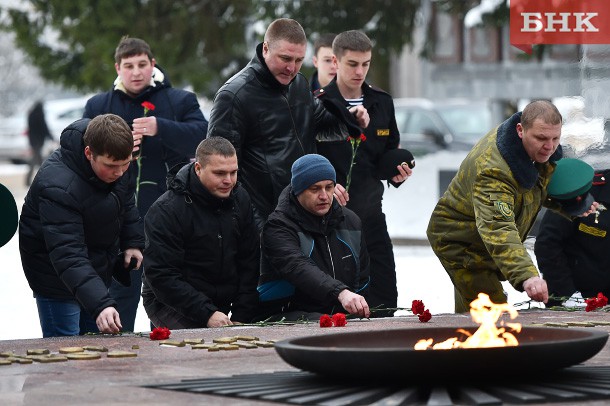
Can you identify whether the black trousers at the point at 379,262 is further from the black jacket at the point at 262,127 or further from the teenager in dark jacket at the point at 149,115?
the teenager in dark jacket at the point at 149,115

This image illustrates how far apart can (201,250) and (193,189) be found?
0.36m

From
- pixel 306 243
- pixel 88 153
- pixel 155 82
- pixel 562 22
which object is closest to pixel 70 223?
pixel 88 153

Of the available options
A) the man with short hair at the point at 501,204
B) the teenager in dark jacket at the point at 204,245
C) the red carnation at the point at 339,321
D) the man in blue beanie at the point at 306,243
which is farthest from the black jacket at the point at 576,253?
the red carnation at the point at 339,321

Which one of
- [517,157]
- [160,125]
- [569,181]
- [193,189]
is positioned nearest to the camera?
[517,157]

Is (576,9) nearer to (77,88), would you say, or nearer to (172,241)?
(172,241)

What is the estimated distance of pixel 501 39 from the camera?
24.3 metres

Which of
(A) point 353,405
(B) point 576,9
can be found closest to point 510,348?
(A) point 353,405

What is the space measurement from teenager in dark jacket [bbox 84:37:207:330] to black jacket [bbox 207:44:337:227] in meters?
0.64

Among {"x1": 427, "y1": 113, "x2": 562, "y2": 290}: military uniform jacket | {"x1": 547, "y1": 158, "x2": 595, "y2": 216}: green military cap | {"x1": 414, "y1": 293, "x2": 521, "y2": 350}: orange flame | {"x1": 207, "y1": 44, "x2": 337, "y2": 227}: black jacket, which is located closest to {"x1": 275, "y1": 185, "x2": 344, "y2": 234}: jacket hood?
{"x1": 207, "y1": 44, "x2": 337, "y2": 227}: black jacket

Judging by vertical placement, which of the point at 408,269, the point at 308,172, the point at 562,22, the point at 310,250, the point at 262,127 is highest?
the point at 562,22

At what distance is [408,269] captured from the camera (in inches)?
622

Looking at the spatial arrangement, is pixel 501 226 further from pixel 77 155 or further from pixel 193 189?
pixel 77 155

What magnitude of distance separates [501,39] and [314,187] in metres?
16.2

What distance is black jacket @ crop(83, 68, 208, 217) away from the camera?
967 centimetres
